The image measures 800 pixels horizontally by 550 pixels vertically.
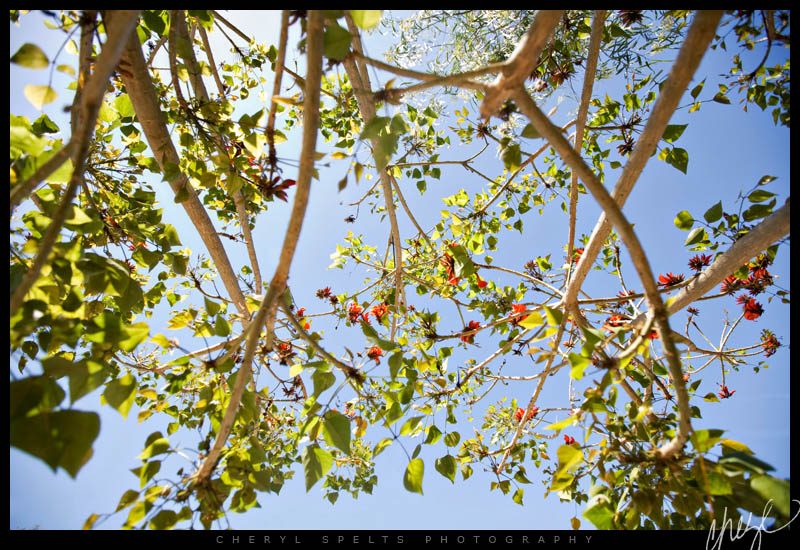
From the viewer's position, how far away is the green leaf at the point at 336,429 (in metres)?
0.95

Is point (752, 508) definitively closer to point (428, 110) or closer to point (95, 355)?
point (95, 355)

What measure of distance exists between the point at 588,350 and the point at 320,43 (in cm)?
75

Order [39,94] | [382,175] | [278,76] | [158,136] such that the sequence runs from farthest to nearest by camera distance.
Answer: [382,175]
[158,136]
[278,76]
[39,94]

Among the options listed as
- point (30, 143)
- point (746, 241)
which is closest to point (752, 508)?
point (746, 241)

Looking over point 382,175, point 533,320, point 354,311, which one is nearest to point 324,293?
point 354,311

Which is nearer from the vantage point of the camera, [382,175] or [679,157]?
[679,157]

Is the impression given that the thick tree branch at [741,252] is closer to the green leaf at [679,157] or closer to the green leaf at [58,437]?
the green leaf at [679,157]

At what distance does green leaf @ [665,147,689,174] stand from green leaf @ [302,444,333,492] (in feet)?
4.70

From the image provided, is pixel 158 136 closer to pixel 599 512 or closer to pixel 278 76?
pixel 278 76

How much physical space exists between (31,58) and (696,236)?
1709 mm

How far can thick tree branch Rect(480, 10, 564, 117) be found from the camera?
0.74 metres

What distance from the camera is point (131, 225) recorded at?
1.40 m

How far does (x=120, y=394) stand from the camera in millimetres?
822

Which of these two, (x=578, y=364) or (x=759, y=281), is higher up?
(x=759, y=281)
